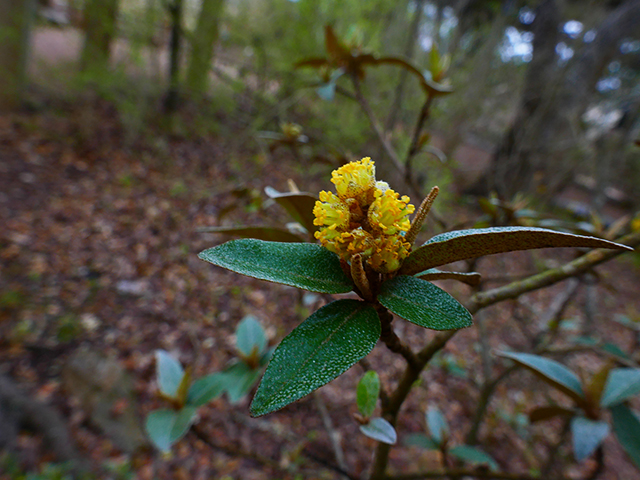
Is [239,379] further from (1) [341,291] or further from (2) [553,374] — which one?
(2) [553,374]

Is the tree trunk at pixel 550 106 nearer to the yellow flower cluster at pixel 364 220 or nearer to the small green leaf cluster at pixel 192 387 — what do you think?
the small green leaf cluster at pixel 192 387

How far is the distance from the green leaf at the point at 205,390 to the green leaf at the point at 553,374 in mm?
744

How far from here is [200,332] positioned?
2.48 meters

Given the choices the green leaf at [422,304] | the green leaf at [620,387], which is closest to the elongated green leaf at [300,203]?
the green leaf at [422,304]

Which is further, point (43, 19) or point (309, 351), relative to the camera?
point (43, 19)

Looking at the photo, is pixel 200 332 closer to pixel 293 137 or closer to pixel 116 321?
pixel 116 321

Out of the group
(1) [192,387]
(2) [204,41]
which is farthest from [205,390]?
(2) [204,41]

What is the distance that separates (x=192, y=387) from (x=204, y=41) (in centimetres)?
419

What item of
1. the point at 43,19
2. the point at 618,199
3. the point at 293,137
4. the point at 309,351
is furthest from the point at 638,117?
the point at 618,199

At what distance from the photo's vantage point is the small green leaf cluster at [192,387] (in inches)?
34.9

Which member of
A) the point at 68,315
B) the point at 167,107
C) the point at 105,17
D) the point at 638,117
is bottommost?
the point at 68,315

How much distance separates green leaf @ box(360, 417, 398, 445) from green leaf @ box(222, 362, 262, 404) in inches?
17.6

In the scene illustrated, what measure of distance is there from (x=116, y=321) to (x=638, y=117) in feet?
12.9

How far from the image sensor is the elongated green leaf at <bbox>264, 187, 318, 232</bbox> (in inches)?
21.7
